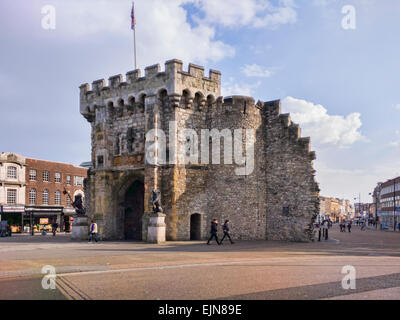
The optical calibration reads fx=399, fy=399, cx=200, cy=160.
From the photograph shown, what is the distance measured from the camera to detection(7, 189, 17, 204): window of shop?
46188mm

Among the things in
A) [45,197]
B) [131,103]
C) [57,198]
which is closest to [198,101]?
[131,103]

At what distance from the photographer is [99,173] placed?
A: 26.6m

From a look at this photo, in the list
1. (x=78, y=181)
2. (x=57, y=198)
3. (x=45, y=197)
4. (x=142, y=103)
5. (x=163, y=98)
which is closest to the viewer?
(x=163, y=98)

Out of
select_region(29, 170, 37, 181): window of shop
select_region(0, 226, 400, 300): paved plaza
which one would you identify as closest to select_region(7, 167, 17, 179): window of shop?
select_region(29, 170, 37, 181): window of shop

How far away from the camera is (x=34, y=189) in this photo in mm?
49812

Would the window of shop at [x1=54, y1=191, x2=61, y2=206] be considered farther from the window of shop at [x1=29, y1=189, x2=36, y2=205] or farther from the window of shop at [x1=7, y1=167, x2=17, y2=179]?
the window of shop at [x1=7, y1=167, x2=17, y2=179]

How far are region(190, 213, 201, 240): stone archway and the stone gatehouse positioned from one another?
0.06 meters

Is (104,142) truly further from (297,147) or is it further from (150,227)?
(297,147)

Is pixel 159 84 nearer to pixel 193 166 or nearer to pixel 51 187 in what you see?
pixel 193 166

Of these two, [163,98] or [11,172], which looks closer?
[163,98]

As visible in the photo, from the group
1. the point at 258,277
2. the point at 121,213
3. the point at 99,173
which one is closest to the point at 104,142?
the point at 99,173

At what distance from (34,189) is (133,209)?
90.4 feet

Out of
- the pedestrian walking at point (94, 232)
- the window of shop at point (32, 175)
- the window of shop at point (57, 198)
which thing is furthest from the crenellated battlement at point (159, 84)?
the window of shop at point (57, 198)

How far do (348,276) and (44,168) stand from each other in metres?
47.5
